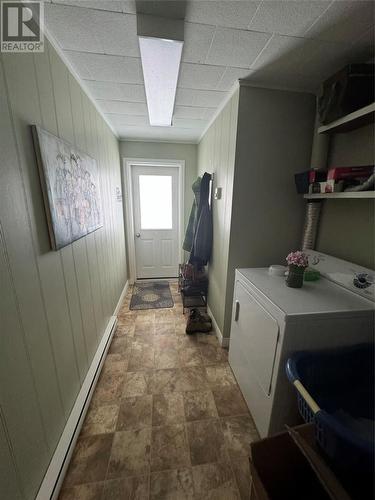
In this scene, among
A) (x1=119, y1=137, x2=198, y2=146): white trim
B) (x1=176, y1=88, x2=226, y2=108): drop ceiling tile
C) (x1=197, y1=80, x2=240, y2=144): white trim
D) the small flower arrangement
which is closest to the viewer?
the small flower arrangement

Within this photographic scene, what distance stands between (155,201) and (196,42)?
2344 mm

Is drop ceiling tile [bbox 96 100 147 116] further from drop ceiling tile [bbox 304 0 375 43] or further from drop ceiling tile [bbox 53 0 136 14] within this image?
drop ceiling tile [bbox 304 0 375 43]

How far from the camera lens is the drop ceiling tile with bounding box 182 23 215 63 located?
1.04m

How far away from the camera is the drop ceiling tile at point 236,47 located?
108 cm

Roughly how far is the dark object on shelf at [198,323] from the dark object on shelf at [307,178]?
1.66 meters

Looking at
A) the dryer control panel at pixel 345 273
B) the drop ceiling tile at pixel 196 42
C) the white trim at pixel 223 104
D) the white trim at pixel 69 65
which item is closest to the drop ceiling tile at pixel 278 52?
the white trim at pixel 223 104

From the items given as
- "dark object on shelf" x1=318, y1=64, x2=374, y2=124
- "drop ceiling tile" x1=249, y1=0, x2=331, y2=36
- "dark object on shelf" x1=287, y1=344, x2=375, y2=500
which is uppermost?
"drop ceiling tile" x1=249, y1=0, x2=331, y2=36

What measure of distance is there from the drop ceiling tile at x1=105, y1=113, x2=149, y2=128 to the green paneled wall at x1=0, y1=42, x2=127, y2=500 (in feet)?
2.54

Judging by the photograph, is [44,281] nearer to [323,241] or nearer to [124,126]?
[323,241]

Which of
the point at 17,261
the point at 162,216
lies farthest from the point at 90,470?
the point at 162,216

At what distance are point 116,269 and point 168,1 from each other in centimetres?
242

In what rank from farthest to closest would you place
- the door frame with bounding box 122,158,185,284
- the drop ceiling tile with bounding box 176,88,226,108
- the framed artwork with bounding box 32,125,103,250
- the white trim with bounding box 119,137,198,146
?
the door frame with bounding box 122,158,185,284 < the white trim with bounding box 119,137,198,146 < the drop ceiling tile with bounding box 176,88,226,108 < the framed artwork with bounding box 32,125,103,250

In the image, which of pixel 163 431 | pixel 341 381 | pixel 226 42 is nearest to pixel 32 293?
pixel 163 431

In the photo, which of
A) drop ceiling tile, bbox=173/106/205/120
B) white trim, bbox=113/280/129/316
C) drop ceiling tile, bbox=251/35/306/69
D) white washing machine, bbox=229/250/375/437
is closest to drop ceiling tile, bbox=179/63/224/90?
drop ceiling tile, bbox=251/35/306/69
